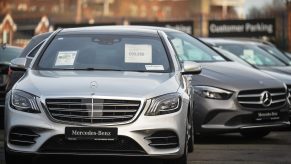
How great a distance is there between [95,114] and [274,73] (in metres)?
5.93

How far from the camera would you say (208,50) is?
12039 millimetres

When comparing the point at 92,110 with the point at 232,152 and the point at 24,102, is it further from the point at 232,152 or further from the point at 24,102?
the point at 232,152

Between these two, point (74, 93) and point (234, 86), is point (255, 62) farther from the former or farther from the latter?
point (74, 93)

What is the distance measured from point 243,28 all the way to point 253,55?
78.0ft

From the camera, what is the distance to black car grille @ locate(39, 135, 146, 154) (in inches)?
292

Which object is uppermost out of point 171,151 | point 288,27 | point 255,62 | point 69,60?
point 69,60

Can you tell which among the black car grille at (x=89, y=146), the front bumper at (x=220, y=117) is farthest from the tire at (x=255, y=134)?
the black car grille at (x=89, y=146)

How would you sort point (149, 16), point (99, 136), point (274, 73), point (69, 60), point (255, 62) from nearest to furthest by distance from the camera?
1. point (99, 136)
2. point (69, 60)
3. point (274, 73)
4. point (255, 62)
5. point (149, 16)

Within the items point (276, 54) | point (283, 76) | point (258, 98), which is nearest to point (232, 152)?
point (258, 98)

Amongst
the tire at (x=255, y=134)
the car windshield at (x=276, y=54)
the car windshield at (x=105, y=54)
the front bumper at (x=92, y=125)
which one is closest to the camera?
the front bumper at (x=92, y=125)

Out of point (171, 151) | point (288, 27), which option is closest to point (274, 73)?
point (171, 151)

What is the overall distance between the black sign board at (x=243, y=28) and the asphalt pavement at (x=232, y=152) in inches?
1000

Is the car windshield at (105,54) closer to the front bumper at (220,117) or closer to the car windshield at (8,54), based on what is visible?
the front bumper at (220,117)

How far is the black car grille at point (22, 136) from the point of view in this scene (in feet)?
24.5
